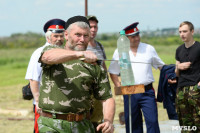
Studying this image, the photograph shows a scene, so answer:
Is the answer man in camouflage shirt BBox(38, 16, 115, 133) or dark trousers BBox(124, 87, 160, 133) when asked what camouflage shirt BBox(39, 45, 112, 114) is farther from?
dark trousers BBox(124, 87, 160, 133)

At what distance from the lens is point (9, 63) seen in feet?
134

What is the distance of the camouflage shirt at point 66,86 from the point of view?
3.54 m

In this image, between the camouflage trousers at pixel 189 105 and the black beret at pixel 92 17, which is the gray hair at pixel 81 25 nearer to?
the black beret at pixel 92 17

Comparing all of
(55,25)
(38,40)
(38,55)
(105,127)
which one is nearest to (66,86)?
(105,127)

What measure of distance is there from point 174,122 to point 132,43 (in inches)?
116

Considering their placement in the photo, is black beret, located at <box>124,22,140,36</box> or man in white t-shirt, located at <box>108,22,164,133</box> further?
black beret, located at <box>124,22,140,36</box>

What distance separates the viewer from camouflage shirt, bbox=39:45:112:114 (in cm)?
354

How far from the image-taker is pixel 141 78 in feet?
20.9

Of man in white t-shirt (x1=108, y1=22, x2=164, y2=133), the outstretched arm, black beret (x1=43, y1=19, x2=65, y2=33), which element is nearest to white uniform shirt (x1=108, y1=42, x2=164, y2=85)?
man in white t-shirt (x1=108, y1=22, x2=164, y2=133)

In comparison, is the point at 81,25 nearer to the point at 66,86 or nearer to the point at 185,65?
the point at 66,86

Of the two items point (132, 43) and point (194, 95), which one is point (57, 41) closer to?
point (132, 43)

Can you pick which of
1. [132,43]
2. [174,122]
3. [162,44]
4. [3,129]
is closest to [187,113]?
[132,43]

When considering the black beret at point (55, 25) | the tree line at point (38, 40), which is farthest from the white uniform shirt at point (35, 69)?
the tree line at point (38, 40)

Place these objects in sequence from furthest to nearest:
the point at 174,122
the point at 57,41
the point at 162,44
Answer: the point at 162,44, the point at 174,122, the point at 57,41
